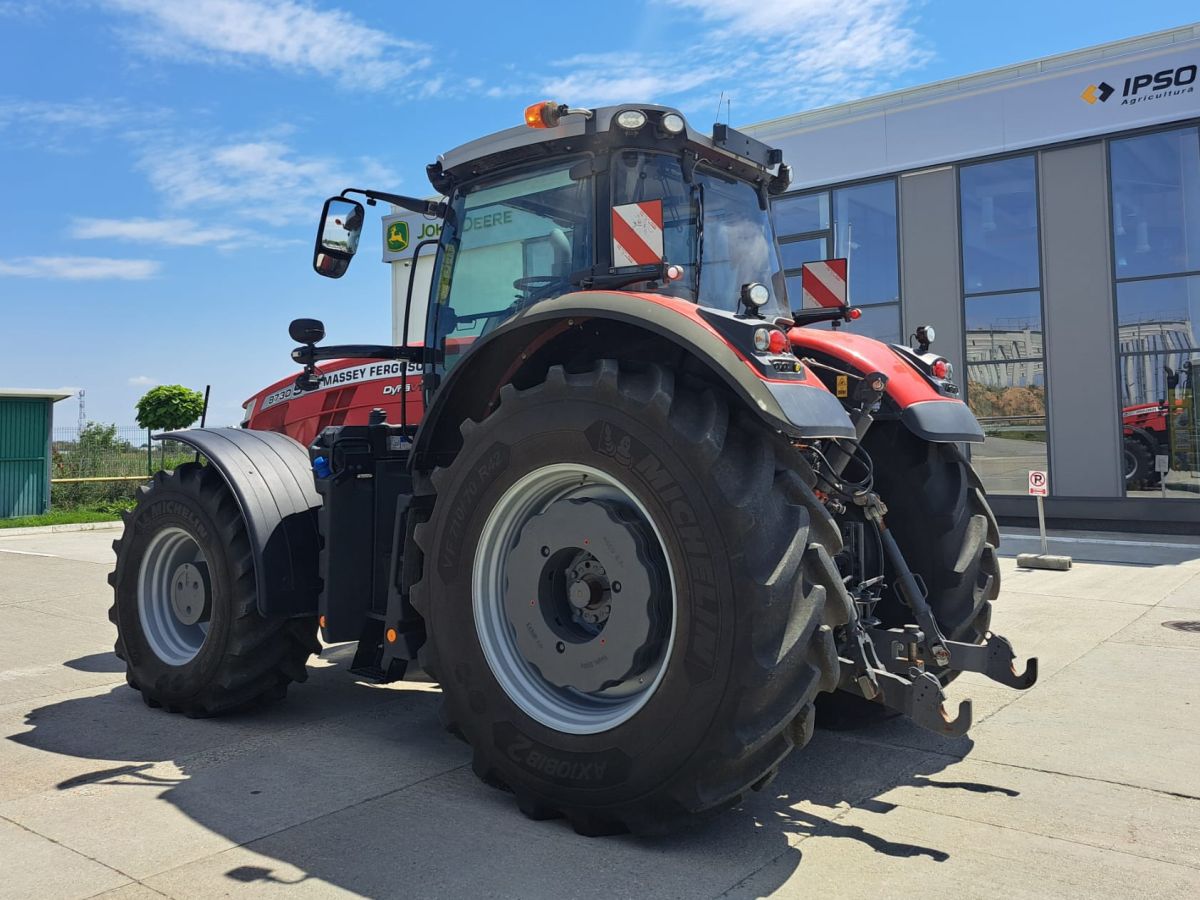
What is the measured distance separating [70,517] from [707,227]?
61.7ft

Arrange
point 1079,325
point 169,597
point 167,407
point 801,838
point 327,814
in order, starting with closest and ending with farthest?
1. point 801,838
2. point 327,814
3. point 169,597
4. point 1079,325
5. point 167,407

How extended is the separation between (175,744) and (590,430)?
274cm

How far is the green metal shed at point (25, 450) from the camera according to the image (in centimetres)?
1900

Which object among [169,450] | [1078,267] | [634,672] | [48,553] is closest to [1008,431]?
[1078,267]

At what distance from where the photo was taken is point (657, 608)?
3.28 m

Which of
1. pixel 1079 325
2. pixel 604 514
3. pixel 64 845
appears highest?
pixel 1079 325

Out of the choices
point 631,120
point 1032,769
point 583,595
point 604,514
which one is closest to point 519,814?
point 583,595

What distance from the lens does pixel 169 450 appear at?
23969mm

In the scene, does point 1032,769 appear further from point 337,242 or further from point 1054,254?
point 1054,254

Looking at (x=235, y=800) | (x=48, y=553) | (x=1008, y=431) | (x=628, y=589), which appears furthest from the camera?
(x=1008, y=431)

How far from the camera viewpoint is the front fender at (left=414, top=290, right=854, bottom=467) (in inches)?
122

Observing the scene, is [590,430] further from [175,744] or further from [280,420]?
[280,420]

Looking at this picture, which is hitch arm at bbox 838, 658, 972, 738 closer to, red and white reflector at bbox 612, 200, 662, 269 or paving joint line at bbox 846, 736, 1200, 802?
paving joint line at bbox 846, 736, 1200, 802

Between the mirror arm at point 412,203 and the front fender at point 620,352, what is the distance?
1193 mm
